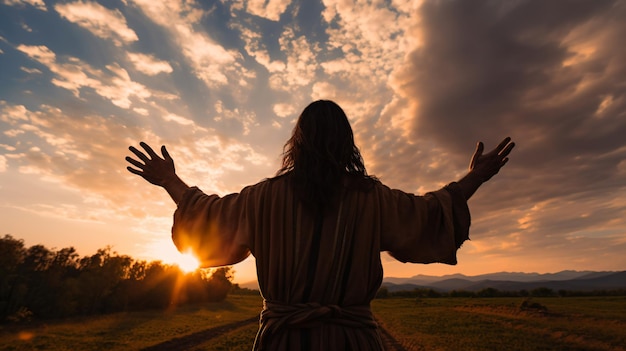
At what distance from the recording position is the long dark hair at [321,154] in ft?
→ 7.09

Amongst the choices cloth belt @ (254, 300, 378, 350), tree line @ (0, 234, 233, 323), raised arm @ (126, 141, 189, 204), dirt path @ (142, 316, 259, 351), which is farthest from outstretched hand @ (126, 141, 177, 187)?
tree line @ (0, 234, 233, 323)

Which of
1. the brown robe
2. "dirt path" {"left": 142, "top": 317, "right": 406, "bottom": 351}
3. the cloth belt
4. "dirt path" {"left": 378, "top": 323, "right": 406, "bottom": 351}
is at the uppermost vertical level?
the brown robe

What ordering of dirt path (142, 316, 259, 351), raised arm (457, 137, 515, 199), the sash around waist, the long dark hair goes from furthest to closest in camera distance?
dirt path (142, 316, 259, 351) < raised arm (457, 137, 515, 199) < the long dark hair < the sash around waist

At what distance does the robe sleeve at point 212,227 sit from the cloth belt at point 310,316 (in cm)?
44

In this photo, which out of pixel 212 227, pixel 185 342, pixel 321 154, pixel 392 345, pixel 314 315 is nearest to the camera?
pixel 314 315

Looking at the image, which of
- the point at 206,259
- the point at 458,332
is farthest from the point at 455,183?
the point at 458,332

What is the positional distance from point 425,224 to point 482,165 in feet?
2.00

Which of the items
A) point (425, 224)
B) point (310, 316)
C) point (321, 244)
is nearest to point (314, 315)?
point (310, 316)

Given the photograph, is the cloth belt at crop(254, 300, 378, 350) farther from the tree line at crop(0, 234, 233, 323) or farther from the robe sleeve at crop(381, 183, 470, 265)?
the tree line at crop(0, 234, 233, 323)

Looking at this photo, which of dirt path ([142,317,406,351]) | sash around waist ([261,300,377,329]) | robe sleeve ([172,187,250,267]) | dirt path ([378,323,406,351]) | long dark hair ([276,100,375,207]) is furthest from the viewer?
dirt path ([142,317,406,351])

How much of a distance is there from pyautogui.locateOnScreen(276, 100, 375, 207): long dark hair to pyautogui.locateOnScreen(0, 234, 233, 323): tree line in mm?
42538

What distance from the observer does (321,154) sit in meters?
2.25

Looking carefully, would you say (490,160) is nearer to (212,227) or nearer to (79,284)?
(212,227)

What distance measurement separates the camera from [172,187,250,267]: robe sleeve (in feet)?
7.67
